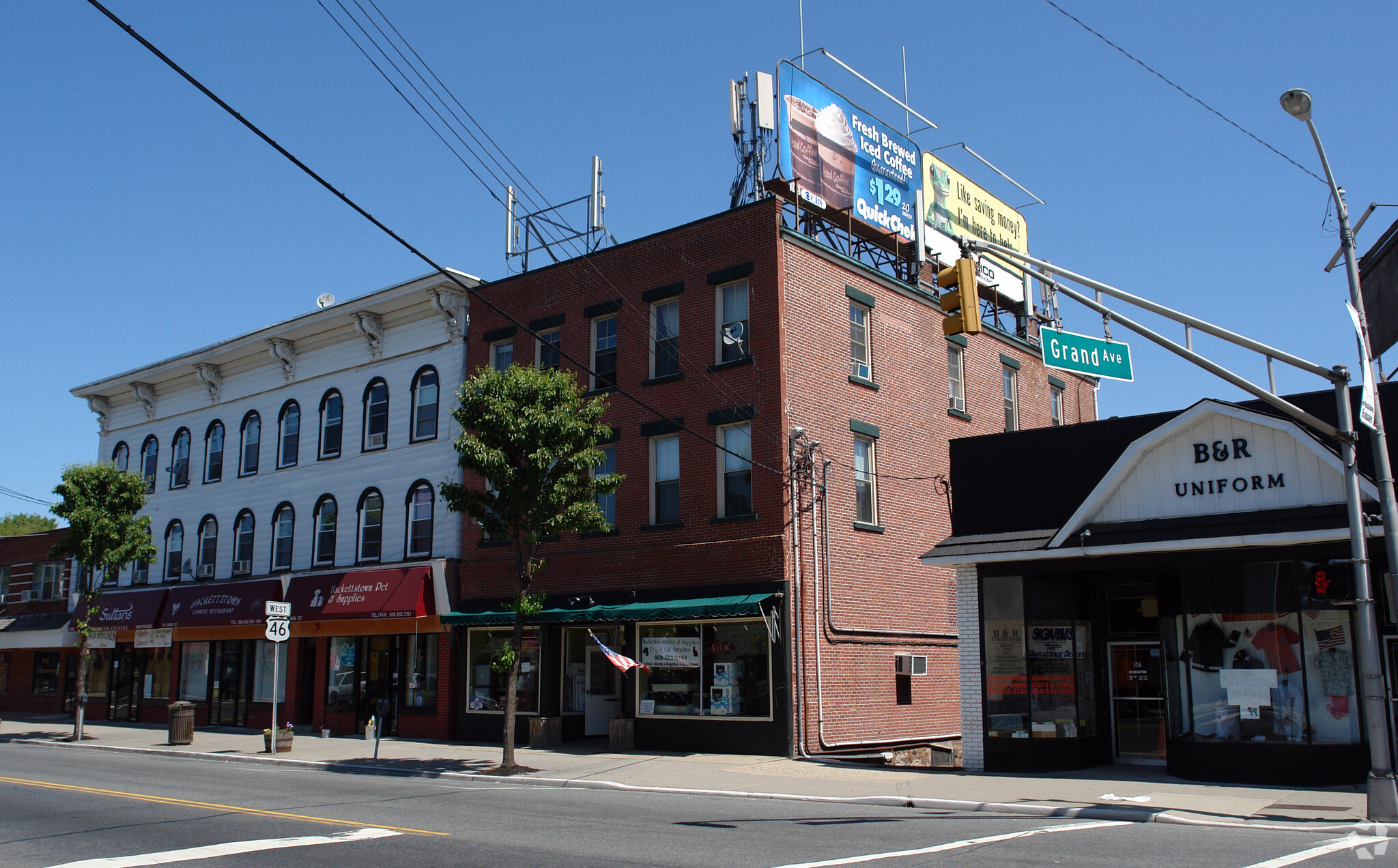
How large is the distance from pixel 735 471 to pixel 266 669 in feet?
60.0

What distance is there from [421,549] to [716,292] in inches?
440

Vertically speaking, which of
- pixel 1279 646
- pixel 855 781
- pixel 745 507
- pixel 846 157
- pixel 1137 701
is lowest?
pixel 855 781

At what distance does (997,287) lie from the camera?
31094mm

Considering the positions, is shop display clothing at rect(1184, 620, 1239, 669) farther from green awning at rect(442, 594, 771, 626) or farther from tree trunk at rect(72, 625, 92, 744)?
tree trunk at rect(72, 625, 92, 744)

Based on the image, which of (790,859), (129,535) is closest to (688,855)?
(790,859)

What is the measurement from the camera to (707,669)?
72.3ft

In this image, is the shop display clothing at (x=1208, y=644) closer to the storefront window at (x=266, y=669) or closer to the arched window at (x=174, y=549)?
the storefront window at (x=266, y=669)

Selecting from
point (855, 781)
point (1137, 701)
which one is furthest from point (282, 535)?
point (1137, 701)

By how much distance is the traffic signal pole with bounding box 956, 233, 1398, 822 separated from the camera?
1224 centimetres

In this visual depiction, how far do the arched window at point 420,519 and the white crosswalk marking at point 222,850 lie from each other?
16.8 m

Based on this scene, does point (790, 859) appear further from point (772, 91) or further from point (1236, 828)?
point (772, 91)

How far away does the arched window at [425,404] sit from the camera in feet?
94.3

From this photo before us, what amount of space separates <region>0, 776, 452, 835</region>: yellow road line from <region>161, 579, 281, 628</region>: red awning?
12140 millimetres

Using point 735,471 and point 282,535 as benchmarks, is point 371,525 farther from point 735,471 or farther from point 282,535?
point 735,471
